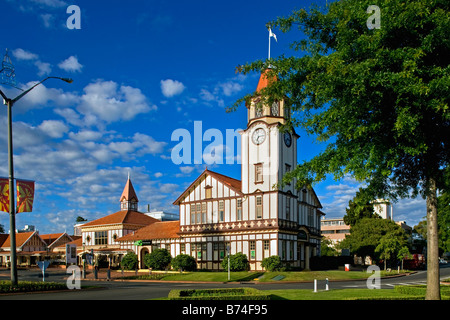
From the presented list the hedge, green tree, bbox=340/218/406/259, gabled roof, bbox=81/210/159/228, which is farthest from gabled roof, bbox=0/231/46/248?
the hedge

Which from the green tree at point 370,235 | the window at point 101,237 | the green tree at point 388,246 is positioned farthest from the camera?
the window at point 101,237

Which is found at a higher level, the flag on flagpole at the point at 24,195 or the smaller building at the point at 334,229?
the flag on flagpole at the point at 24,195

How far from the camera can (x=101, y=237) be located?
67812mm

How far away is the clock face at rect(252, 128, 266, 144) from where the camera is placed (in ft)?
151

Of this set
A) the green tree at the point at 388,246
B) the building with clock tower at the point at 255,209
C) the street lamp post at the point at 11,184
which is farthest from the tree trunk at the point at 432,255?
the green tree at the point at 388,246

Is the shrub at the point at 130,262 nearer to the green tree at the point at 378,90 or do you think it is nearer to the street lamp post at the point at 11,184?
the street lamp post at the point at 11,184

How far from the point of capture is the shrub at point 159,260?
4972cm

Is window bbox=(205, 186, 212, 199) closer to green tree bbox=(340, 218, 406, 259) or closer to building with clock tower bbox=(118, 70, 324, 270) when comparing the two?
building with clock tower bbox=(118, 70, 324, 270)

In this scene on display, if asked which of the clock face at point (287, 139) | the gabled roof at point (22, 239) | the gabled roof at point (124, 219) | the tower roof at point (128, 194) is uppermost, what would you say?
the clock face at point (287, 139)

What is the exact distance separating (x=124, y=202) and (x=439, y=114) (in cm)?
6554

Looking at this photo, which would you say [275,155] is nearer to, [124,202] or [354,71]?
[354,71]

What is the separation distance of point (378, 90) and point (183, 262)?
123 ft
